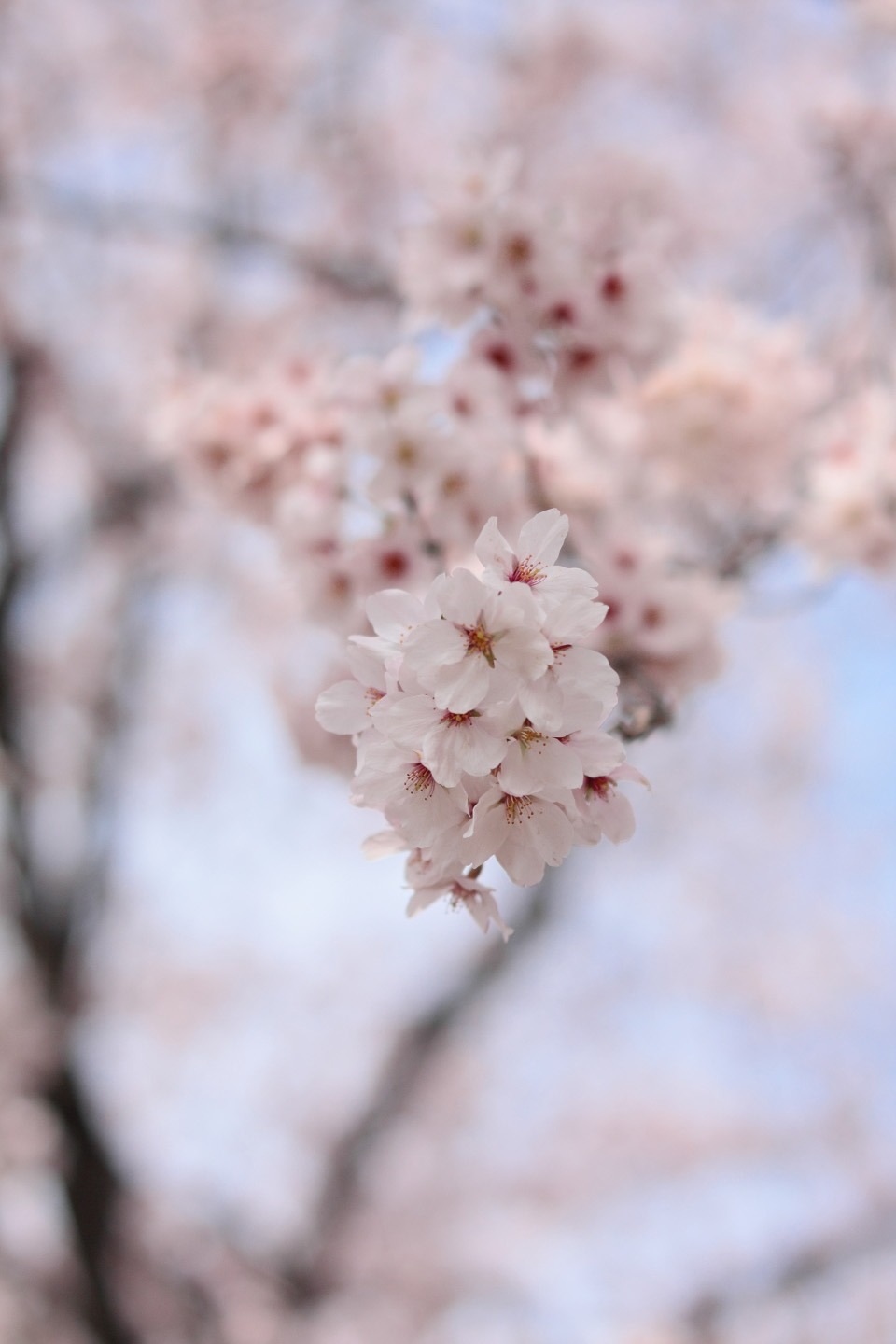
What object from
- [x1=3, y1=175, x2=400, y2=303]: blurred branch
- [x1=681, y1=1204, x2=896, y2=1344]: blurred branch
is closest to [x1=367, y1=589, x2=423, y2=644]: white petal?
[x1=3, y1=175, x2=400, y2=303]: blurred branch

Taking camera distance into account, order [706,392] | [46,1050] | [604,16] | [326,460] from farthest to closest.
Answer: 1. [604,16]
2. [46,1050]
3. [706,392]
4. [326,460]

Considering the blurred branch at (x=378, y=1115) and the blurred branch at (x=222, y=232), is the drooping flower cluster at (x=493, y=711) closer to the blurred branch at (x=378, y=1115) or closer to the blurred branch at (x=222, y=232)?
the blurred branch at (x=222, y=232)

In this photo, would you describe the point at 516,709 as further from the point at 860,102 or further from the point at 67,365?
the point at 67,365

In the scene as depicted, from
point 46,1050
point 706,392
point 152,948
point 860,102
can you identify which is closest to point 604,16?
point 860,102

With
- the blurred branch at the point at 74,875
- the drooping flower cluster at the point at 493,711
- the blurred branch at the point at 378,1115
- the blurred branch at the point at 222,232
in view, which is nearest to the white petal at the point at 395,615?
the drooping flower cluster at the point at 493,711

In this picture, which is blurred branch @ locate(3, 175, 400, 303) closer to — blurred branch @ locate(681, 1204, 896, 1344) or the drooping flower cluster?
the drooping flower cluster

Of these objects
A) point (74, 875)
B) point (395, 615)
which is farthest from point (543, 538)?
point (74, 875)

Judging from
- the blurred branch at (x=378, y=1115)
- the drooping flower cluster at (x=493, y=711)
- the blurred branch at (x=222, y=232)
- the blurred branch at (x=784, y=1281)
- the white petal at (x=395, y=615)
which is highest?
the blurred branch at (x=222, y=232)
